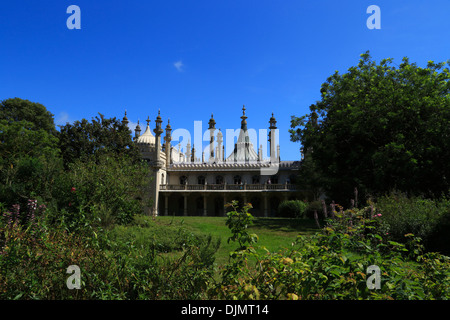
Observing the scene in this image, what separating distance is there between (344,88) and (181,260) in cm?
1909

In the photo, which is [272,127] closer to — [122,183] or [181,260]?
[122,183]

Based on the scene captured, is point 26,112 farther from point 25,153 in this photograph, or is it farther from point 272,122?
point 272,122

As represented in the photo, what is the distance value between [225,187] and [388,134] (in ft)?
73.4

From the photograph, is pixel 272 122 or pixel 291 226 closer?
pixel 291 226

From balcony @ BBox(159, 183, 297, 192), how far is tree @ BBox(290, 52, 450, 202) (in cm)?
1560

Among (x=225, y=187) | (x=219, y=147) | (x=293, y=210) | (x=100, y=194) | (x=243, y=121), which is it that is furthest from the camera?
(x=243, y=121)

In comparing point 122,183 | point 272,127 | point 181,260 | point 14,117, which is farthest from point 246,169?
point 181,260

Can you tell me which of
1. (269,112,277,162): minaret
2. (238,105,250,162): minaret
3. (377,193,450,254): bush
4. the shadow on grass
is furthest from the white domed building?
(377,193,450,254): bush

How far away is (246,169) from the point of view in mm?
39688

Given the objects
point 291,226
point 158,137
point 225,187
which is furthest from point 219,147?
point 291,226

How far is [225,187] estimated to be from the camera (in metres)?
37.3

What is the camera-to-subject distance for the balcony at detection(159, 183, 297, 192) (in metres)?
36.2
